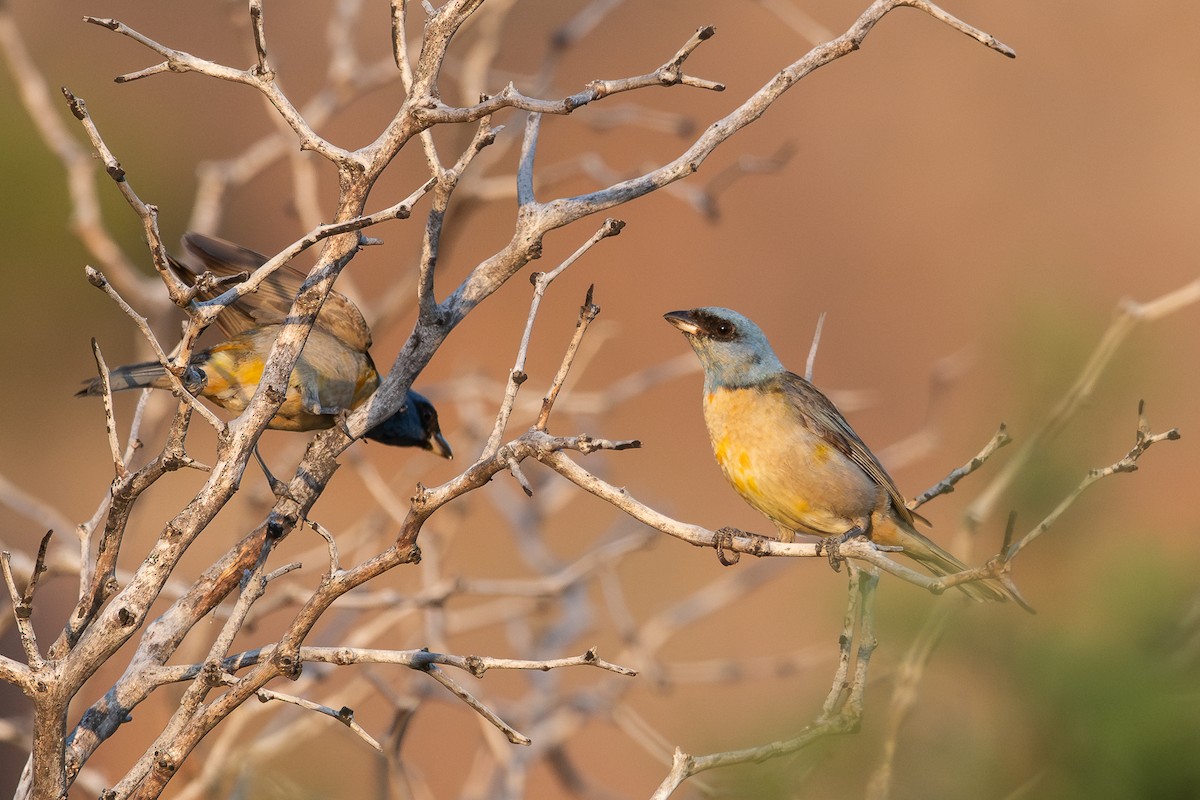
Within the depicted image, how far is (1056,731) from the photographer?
321 cm

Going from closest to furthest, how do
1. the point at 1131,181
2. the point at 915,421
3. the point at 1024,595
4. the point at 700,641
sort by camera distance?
the point at 1024,595 < the point at 700,641 < the point at 915,421 < the point at 1131,181

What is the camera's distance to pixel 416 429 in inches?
240

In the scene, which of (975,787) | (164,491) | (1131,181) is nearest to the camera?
(975,787)

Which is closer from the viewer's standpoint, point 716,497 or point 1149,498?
point 1149,498

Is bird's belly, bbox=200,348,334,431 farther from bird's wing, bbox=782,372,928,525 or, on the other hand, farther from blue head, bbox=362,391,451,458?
bird's wing, bbox=782,372,928,525

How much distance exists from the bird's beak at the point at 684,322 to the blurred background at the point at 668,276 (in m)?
0.63

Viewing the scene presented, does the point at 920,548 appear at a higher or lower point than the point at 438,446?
lower

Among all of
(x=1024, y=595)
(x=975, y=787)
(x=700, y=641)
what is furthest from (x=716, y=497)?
(x=975, y=787)

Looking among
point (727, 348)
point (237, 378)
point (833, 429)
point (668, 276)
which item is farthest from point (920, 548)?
point (668, 276)

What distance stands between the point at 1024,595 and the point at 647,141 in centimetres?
1471

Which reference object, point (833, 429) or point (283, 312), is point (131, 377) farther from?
point (833, 429)

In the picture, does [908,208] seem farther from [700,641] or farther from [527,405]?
[527,405]

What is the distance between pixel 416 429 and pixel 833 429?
7.52ft

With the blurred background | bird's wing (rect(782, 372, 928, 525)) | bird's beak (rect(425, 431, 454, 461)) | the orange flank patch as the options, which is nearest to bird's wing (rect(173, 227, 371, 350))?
the orange flank patch
